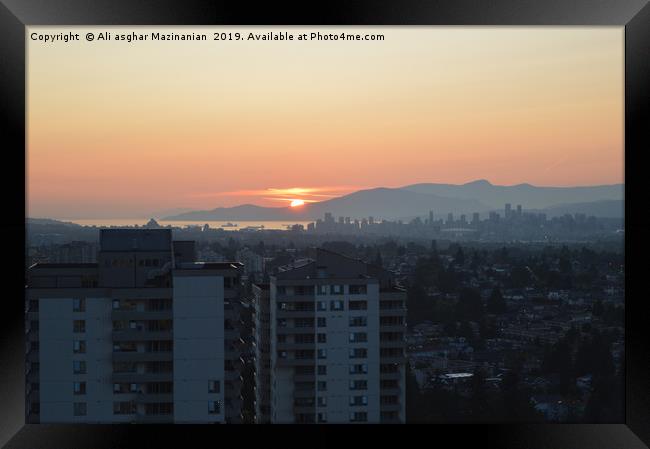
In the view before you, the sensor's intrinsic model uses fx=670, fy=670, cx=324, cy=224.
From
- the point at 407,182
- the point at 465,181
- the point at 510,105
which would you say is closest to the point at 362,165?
the point at 407,182

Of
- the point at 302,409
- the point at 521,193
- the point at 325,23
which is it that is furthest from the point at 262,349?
the point at 325,23

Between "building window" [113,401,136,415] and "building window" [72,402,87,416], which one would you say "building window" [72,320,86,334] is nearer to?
"building window" [72,402,87,416]

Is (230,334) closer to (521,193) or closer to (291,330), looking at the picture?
(291,330)

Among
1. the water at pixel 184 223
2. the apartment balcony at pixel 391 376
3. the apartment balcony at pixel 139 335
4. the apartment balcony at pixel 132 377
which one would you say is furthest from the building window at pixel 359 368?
the water at pixel 184 223

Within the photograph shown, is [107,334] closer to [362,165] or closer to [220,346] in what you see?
[220,346]

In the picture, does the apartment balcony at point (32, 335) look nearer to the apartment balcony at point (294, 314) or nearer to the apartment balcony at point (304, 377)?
the apartment balcony at point (294, 314)

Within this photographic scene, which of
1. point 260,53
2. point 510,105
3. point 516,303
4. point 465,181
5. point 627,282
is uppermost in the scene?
point 260,53
